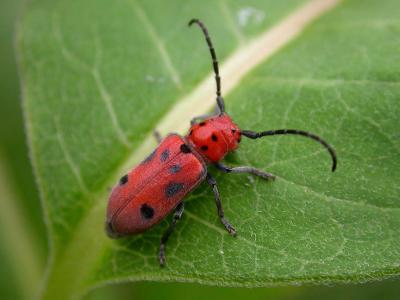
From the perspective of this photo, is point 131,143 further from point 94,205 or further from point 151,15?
point 151,15

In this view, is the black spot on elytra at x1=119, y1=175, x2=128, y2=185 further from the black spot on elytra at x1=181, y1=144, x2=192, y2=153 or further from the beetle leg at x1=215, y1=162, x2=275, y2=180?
the beetle leg at x1=215, y1=162, x2=275, y2=180

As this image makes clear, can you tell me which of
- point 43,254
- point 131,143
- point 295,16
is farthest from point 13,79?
point 295,16

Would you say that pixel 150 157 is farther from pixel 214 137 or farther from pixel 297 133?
pixel 297 133

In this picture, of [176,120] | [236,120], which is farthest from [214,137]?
[176,120]

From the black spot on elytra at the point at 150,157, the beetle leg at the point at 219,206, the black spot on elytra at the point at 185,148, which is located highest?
the black spot on elytra at the point at 150,157

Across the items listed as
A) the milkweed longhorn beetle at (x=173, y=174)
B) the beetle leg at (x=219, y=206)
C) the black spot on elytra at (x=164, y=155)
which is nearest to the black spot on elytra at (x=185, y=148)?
the milkweed longhorn beetle at (x=173, y=174)

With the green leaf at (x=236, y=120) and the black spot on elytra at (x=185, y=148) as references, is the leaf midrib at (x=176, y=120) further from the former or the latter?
the black spot on elytra at (x=185, y=148)

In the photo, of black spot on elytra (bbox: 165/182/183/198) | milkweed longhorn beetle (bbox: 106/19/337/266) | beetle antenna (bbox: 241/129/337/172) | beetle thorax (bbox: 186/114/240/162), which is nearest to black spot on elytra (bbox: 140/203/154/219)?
milkweed longhorn beetle (bbox: 106/19/337/266)

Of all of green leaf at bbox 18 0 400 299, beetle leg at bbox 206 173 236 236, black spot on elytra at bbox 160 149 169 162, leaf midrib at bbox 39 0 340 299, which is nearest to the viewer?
green leaf at bbox 18 0 400 299
